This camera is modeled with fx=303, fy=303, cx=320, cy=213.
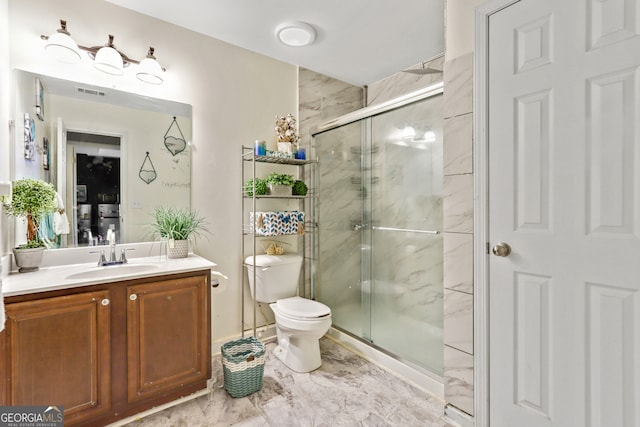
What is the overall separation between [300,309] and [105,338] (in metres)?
1.16

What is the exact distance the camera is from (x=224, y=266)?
7.97ft

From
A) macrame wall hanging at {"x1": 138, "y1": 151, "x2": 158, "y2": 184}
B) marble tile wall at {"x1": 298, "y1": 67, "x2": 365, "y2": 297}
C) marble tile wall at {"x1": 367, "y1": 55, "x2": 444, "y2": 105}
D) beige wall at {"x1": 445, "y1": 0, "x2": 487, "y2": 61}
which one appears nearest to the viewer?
beige wall at {"x1": 445, "y1": 0, "x2": 487, "y2": 61}

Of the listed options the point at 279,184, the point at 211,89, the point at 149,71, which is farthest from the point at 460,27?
the point at 149,71

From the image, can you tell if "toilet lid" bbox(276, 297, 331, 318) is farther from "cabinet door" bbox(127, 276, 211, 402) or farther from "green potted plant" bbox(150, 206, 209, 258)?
"green potted plant" bbox(150, 206, 209, 258)

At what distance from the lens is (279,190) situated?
245 cm

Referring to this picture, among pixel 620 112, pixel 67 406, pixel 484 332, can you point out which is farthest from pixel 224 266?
pixel 620 112

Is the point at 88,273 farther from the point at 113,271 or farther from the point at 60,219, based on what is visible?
the point at 60,219

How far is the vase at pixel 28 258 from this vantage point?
1.58 meters

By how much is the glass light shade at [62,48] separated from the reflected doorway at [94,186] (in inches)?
16.5

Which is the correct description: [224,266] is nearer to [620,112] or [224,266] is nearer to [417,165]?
[417,165]

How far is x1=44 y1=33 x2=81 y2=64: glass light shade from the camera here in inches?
66.9

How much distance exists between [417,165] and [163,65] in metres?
1.96

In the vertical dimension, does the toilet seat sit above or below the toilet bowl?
above

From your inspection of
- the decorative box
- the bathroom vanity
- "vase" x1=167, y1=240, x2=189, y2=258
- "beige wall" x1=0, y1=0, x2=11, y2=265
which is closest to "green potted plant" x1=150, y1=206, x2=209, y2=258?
"vase" x1=167, y1=240, x2=189, y2=258
